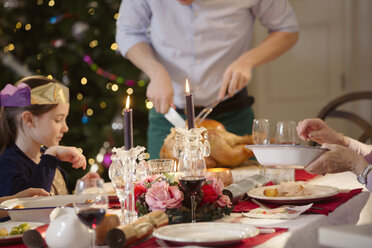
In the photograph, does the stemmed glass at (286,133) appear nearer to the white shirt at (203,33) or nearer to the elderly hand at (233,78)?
the elderly hand at (233,78)

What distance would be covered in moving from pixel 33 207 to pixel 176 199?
0.38m

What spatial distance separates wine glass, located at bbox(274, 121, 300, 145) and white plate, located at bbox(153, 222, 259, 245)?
0.53 metres

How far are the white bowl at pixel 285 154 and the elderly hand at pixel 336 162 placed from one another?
34 millimetres

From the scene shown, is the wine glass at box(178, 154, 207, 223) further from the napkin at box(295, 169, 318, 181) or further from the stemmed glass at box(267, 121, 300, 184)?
the napkin at box(295, 169, 318, 181)

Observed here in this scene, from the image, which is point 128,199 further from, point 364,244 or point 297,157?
point 364,244

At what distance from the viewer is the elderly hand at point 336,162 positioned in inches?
55.9

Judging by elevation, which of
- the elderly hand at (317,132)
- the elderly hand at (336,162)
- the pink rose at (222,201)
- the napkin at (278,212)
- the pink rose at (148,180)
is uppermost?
the elderly hand at (317,132)

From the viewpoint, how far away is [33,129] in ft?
6.84

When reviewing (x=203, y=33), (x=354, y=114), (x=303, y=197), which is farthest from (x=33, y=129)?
(x=354, y=114)

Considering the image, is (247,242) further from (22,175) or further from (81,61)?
(81,61)

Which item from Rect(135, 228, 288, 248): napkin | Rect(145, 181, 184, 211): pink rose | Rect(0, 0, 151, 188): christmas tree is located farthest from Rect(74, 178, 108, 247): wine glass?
Rect(0, 0, 151, 188): christmas tree

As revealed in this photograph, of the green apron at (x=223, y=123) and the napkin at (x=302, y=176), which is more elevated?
the green apron at (x=223, y=123)

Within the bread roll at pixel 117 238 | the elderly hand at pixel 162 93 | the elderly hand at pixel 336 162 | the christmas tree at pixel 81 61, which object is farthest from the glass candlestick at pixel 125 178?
the christmas tree at pixel 81 61

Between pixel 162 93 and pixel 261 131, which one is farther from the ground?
pixel 162 93
